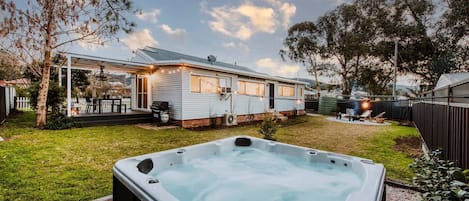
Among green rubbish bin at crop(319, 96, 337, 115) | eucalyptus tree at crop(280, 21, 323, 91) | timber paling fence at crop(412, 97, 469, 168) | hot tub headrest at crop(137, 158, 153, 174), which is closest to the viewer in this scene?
timber paling fence at crop(412, 97, 469, 168)

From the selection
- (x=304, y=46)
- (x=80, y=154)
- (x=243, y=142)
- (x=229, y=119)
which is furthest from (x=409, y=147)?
(x=304, y=46)

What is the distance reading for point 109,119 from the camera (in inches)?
348

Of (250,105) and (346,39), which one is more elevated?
(346,39)

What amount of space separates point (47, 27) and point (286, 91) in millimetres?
12701

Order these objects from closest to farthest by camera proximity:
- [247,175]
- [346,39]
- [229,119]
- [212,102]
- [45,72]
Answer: [247,175], [45,72], [212,102], [229,119], [346,39]

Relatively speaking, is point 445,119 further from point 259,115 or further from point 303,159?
point 259,115

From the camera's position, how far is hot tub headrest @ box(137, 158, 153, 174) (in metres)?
3.18

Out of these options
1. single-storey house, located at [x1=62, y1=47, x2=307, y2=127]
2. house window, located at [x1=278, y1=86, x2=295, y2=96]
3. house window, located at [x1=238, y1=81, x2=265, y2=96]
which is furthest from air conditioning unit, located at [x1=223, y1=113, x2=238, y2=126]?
house window, located at [x1=278, y1=86, x2=295, y2=96]

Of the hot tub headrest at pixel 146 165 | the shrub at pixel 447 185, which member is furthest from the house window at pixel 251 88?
the shrub at pixel 447 185

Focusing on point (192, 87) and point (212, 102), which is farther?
point (212, 102)

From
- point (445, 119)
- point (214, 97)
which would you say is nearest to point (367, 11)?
point (214, 97)

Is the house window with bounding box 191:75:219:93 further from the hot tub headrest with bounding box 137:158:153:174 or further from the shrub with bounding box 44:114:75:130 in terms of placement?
the hot tub headrest with bounding box 137:158:153:174

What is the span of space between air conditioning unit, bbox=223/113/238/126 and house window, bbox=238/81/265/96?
1591 millimetres

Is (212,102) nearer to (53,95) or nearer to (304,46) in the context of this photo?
(53,95)
